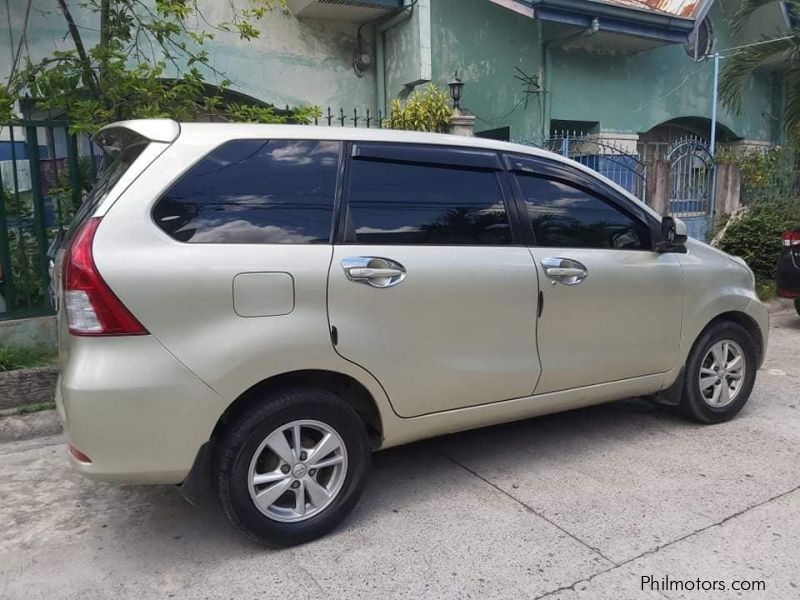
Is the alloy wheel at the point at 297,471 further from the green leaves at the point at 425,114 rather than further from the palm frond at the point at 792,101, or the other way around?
the palm frond at the point at 792,101

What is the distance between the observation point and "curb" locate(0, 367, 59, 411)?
15.4 feet

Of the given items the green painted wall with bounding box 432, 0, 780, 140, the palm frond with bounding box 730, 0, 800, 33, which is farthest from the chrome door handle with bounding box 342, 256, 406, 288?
the palm frond with bounding box 730, 0, 800, 33

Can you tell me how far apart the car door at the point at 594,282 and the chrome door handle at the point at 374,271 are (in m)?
0.86

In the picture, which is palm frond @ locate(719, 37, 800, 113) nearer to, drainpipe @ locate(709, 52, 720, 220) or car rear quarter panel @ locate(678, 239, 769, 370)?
drainpipe @ locate(709, 52, 720, 220)

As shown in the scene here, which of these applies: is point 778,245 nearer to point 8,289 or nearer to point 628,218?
point 628,218

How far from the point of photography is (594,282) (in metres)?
3.70

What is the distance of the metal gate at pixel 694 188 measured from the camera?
9555 mm

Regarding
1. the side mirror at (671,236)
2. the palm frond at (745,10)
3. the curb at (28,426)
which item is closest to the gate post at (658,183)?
the palm frond at (745,10)

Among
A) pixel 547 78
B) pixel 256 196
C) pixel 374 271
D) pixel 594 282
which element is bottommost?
pixel 594 282

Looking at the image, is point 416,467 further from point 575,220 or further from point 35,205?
point 35,205

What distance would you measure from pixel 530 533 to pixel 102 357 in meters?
2.03

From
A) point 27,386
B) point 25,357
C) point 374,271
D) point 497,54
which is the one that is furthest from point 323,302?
point 497,54

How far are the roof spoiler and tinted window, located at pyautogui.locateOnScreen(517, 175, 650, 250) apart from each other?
1.78 meters

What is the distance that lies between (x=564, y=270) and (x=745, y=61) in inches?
362
